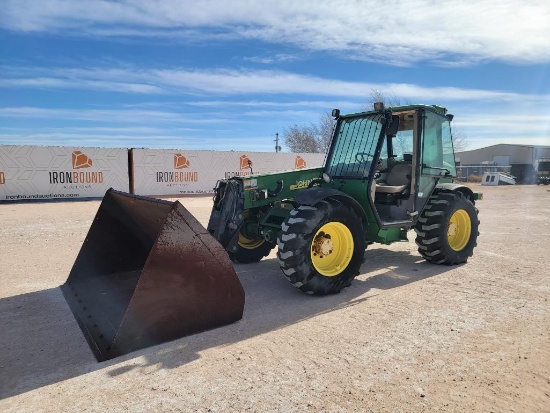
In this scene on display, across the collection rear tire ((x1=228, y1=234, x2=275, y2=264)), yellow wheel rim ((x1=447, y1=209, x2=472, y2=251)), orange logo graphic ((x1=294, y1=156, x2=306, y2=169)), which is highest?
orange logo graphic ((x1=294, y1=156, x2=306, y2=169))

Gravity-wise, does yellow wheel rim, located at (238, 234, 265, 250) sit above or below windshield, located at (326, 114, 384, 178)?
below

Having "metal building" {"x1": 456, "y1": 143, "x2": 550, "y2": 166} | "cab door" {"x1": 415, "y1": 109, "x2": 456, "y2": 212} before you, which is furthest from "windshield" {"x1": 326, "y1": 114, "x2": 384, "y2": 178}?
"metal building" {"x1": 456, "y1": 143, "x2": 550, "y2": 166}

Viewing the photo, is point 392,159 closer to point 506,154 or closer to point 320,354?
point 320,354

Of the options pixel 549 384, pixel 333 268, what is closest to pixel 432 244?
pixel 333 268

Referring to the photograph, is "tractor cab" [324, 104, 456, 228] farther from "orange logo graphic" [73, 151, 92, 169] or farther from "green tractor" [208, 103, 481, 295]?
"orange logo graphic" [73, 151, 92, 169]

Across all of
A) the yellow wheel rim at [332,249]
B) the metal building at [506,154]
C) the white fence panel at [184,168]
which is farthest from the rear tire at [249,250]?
the metal building at [506,154]

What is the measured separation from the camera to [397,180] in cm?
709

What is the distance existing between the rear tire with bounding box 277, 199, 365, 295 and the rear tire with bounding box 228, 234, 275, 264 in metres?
1.52

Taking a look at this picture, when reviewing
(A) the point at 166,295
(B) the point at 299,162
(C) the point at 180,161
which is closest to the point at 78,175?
(C) the point at 180,161

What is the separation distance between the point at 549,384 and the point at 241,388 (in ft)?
7.49

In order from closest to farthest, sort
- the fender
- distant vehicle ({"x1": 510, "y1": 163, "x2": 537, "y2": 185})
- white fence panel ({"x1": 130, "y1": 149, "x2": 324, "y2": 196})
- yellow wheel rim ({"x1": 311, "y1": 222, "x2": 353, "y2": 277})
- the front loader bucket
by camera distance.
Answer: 1. the front loader bucket
2. the fender
3. yellow wheel rim ({"x1": 311, "y1": 222, "x2": 353, "y2": 277})
4. white fence panel ({"x1": 130, "y1": 149, "x2": 324, "y2": 196})
5. distant vehicle ({"x1": 510, "y1": 163, "x2": 537, "y2": 185})

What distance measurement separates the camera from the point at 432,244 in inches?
260

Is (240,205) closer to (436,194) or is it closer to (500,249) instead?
(436,194)

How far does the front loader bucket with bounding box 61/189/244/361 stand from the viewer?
146 inches
